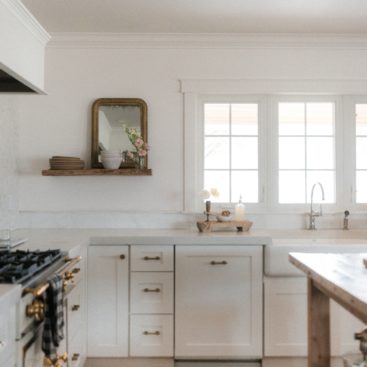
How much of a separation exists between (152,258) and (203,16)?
70.0 inches

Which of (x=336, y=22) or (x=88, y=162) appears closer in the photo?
(x=336, y=22)

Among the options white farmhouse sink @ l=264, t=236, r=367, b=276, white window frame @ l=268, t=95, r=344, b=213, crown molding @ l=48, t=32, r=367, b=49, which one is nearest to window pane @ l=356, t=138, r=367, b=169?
white window frame @ l=268, t=95, r=344, b=213

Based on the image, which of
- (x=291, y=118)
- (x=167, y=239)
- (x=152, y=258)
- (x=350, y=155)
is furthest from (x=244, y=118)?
(x=152, y=258)

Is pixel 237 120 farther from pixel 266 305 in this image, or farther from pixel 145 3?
pixel 266 305

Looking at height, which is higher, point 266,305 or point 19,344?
point 19,344

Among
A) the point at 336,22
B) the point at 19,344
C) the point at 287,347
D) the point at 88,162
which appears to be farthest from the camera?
the point at 88,162

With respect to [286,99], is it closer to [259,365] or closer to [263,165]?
[263,165]

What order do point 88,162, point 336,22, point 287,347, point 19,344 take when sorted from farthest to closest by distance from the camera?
point 88,162
point 336,22
point 287,347
point 19,344

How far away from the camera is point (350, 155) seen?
10.8ft

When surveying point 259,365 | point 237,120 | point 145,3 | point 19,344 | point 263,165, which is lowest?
point 259,365

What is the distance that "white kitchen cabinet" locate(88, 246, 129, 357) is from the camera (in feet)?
8.60

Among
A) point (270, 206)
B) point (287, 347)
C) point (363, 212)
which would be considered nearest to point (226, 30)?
point (270, 206)

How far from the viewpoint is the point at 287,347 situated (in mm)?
2594

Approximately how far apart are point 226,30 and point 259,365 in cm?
250
